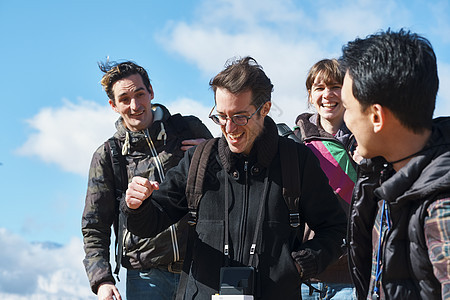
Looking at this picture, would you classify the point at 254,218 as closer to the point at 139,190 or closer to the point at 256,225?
the point at 256,225

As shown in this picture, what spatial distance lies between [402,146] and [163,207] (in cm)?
204

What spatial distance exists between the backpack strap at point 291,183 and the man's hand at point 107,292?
1.90 m

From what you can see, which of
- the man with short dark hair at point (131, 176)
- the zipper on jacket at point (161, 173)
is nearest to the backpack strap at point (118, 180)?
the man with short dark hair at point (131, 176)

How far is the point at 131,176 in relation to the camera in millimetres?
6273

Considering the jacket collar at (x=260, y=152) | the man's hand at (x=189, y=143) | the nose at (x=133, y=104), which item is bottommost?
the jacket collar at (x=260, y=152)

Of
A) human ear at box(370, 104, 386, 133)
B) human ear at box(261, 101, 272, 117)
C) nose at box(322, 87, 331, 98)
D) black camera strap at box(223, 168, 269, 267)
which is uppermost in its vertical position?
nose at box(322, 87, 331, 98)

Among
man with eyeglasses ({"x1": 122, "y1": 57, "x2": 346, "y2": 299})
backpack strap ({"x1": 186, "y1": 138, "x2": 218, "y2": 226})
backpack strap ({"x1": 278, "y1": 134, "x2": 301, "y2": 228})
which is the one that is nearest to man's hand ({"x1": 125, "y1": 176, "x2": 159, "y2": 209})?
man with eyeglasses ({"x1": 122, "y1": 57, "x2": 346, "y2": 299})

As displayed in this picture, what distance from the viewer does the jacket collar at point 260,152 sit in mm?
4824

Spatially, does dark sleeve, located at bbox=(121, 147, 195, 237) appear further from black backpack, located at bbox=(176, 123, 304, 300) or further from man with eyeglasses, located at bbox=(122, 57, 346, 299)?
black backpack, located at bbox=(176, 123, 304, 300)

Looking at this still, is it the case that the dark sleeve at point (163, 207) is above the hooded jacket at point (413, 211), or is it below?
above

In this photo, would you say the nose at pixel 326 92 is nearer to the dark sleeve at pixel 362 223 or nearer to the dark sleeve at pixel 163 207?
the dark sleeve at pixel 163 207

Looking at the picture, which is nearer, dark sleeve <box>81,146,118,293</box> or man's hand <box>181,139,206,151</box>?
dark sleeve <box>81,146,118,293</box>

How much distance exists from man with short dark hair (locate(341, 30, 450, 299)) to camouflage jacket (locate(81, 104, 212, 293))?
2.76 m

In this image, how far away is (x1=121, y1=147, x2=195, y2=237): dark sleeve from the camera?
15.5 feet
